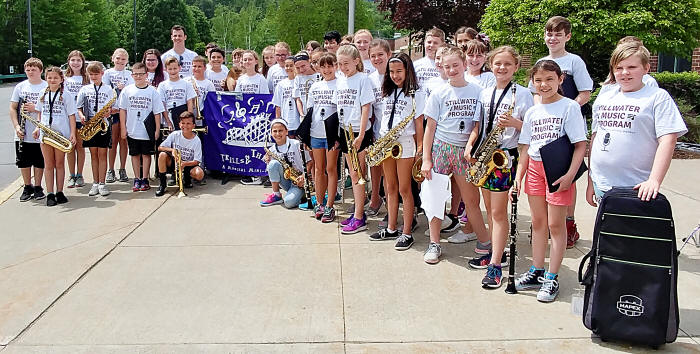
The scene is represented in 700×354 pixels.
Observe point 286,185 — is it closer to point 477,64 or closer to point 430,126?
point 430,126

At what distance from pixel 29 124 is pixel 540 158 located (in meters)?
6.39

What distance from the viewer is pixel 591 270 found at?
3.82 metres

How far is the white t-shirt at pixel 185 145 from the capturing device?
842cm

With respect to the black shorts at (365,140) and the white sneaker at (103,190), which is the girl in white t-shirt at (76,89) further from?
the black shorts at (365,140)

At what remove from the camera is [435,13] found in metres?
25.6

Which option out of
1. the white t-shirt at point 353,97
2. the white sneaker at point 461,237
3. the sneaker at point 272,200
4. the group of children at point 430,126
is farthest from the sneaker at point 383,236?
the sneaker at point 272,200

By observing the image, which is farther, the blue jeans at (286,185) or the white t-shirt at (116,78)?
the white t-shirt at (116,78)

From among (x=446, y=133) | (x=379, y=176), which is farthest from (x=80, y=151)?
(x=446, y=133)

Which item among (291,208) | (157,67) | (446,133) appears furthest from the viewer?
(157,67)

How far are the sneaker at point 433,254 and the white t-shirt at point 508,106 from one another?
1.13m

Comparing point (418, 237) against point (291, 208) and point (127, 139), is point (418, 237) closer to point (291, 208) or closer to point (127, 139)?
point (291, 208)

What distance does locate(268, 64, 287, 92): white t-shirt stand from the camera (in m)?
8.73

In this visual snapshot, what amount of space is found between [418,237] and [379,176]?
3.08 feet

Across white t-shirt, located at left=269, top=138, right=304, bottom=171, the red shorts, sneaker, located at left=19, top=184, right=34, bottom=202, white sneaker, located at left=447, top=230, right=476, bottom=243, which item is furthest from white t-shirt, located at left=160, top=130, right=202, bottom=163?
the red shorts
